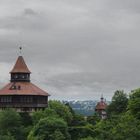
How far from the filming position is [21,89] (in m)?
119

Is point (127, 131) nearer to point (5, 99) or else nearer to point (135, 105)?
point (135, 105)

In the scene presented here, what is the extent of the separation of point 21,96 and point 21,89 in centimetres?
178

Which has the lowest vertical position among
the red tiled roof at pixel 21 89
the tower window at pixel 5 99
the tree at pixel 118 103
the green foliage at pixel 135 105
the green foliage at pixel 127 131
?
the green foliage at pixel 127 131

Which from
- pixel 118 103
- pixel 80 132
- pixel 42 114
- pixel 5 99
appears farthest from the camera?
pixel 5 99

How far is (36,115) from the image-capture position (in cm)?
10569

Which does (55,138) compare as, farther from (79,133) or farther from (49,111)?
(49,111)

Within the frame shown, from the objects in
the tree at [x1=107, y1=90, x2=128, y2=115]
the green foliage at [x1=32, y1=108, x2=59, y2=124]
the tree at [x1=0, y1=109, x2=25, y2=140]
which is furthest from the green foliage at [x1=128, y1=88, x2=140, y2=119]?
the tree at [x1=107, y1=90, x2=128, y2=115]

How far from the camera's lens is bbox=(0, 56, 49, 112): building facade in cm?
11744

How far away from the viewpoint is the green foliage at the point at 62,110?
4181 inches

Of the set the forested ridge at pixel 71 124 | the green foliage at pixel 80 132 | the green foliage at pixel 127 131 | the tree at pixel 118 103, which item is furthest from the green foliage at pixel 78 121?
the green foliage at pixel 127 131

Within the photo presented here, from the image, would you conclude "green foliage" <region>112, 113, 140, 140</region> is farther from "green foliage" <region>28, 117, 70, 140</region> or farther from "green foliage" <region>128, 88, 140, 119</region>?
"green foliage" <region>28, 117, 70, 140</region>

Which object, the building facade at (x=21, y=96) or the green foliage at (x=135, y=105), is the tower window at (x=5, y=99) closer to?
the building facade at (x=21, y=96)

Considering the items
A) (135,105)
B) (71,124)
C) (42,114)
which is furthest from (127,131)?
(42,114)

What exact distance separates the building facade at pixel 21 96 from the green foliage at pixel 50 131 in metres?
24.5
